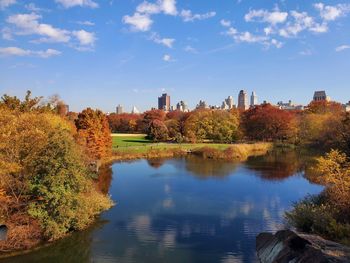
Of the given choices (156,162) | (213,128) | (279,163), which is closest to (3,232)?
(156,162)

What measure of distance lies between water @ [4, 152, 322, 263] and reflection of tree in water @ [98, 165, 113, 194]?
11 cm

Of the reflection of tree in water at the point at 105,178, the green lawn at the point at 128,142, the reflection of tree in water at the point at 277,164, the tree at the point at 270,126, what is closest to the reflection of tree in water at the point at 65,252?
the reflection of tree in water at the point at 105,178

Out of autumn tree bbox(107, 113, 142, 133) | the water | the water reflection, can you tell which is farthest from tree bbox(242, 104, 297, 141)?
autumn tree bbox(107, 113, 142, 133)

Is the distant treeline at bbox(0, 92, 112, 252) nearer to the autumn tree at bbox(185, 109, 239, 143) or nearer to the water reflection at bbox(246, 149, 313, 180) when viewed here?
the water reflection at bbox(246, 149, 313, 180)

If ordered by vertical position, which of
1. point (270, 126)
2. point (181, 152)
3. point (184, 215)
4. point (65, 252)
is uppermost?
point (270, 126)

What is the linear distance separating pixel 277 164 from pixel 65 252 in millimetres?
42490

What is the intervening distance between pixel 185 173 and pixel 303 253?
106 ft

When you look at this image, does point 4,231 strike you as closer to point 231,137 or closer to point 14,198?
point 14,198

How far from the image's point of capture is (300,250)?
15.8 meters

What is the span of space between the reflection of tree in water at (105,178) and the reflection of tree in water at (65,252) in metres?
13.0

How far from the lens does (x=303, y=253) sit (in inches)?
604

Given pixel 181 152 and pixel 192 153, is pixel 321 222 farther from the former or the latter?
pixel 192 153

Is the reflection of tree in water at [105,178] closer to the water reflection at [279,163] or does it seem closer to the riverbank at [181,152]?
the riverbank at [181,152]

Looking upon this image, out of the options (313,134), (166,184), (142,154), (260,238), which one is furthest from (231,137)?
(260,238)
